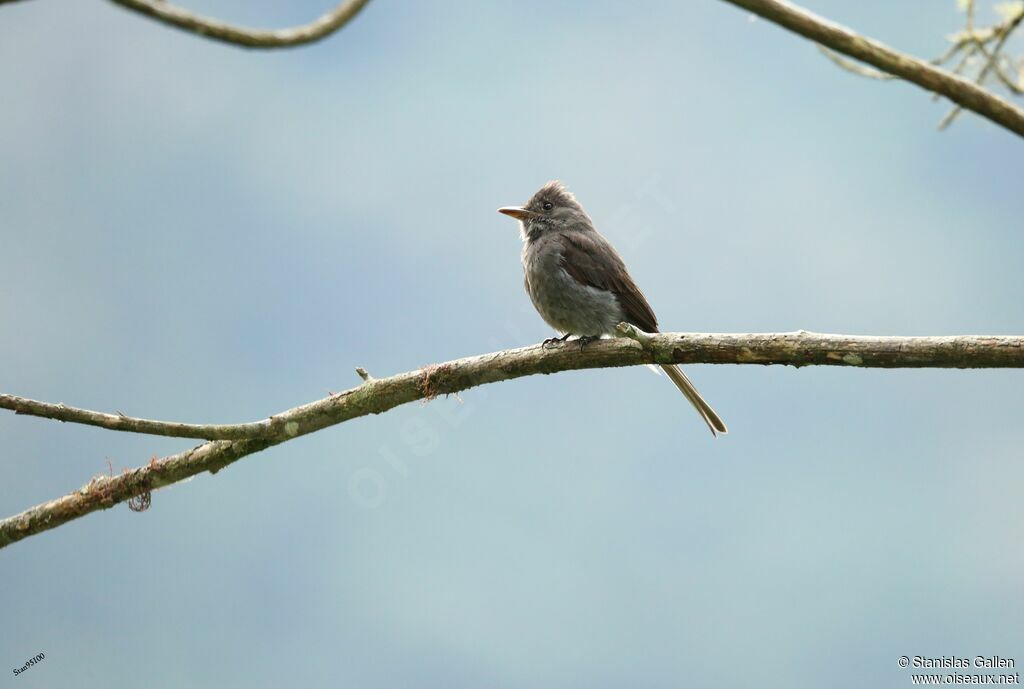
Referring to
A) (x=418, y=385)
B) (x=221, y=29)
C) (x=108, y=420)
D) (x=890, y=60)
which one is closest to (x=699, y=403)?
(x=418, y=385)

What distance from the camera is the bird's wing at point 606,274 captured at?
541 cm

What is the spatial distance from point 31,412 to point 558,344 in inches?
90.2

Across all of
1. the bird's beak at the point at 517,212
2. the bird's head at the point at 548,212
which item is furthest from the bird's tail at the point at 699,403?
the bird's beak at the point at 517,212

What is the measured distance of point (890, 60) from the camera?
9.55 ft

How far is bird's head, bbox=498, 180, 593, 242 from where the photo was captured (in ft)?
19.7

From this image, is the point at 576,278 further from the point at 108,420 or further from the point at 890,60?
the point at 890,60

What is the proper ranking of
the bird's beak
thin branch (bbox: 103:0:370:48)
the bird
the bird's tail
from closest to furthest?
thin branch (bbox: 103:0:370:48), the bird's tail, the bird, the bird's beak

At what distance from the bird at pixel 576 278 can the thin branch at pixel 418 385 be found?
266 millimetres

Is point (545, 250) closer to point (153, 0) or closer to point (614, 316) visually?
point (614, 316)

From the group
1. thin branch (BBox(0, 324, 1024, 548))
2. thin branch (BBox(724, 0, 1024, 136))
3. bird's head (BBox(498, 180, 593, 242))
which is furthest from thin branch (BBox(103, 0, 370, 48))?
bird's head (BBox(498, 180, 593, 242))

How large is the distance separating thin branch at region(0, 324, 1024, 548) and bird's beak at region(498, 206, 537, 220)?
171cm

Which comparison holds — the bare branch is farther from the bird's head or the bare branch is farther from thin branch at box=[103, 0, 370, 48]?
the bird's head

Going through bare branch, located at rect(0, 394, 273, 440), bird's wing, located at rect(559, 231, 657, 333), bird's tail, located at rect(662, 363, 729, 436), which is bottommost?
bird's tail, located at rect(662, 363, 729, 436)

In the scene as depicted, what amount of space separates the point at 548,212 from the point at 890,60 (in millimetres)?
3292
